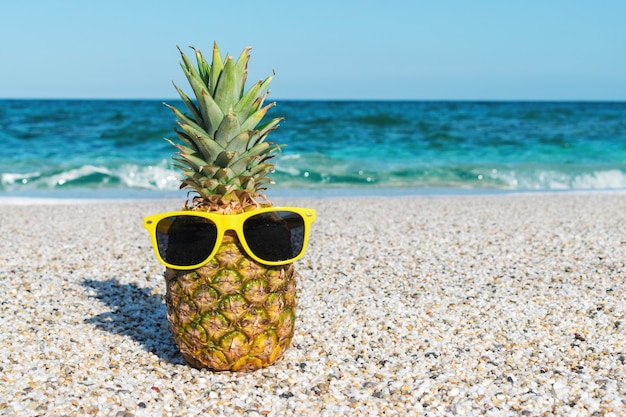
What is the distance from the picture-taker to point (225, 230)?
142 inches

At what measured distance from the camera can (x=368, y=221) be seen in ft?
31.2

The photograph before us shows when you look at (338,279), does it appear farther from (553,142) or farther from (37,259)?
(553,142)

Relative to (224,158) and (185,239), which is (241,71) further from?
(185,239)

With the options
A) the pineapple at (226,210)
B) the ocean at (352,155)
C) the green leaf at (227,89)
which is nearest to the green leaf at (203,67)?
the pineapple at (226,210)

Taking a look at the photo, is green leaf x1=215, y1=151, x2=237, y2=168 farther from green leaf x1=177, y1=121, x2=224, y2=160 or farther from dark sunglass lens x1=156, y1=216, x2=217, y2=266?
dark sunglass lens x1=156, y1=216, x2=217, y2=266

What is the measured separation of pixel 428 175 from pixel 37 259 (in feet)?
44.9

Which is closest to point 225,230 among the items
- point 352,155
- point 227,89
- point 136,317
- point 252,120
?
point 252,120

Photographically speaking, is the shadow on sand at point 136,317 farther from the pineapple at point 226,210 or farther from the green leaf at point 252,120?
the green leaf at point 252,120

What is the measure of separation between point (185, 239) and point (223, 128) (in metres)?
0.69

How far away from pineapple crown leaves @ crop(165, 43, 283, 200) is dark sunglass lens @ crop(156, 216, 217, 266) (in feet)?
0.63

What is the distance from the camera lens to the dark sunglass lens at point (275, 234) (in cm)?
368

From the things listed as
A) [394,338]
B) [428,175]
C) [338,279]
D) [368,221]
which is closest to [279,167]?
[428,175]

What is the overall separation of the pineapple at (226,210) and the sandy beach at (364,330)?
31 centimetres

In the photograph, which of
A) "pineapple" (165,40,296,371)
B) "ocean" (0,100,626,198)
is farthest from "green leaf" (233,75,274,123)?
"ocean" (0,100,626,198)
